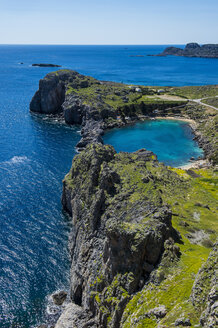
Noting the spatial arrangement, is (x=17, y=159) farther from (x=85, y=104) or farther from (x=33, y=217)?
(x=85, y=104)

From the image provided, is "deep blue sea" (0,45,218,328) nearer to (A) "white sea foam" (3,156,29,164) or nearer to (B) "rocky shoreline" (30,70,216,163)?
(A) "white sea foam" (3,156,29,164)

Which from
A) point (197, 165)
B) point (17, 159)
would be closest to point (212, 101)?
point (197, 165)

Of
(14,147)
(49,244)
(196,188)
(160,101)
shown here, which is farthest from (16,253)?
(160,101)

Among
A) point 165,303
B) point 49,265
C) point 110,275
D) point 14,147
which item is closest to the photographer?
point 165,303

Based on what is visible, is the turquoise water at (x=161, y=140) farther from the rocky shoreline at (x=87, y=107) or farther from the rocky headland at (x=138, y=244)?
the rocky headland at (x=138, y=244)

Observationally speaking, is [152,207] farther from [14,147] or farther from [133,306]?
[14,147]

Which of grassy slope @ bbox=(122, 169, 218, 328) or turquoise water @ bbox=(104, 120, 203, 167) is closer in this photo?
grassy slope @ bbox=(122, 169, 218, 328)

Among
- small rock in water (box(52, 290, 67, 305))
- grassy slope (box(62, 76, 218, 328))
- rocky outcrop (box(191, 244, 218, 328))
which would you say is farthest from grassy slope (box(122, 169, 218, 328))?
small rock in water (box(52, 290, 67, 305))

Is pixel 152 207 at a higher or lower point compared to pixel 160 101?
lower
